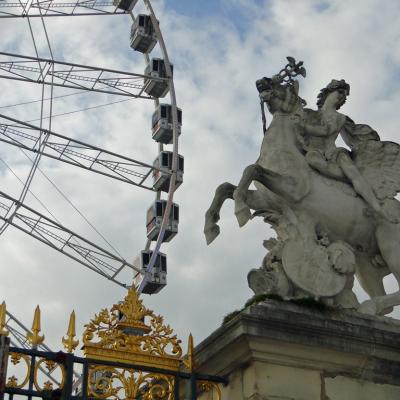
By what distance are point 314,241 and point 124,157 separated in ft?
45.3

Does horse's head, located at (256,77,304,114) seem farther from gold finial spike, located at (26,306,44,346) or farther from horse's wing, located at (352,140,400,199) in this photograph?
gold finial spike, located at (26,306,44,346)

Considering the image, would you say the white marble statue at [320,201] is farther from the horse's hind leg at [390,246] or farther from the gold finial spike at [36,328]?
the gold finial spike at [36,328]

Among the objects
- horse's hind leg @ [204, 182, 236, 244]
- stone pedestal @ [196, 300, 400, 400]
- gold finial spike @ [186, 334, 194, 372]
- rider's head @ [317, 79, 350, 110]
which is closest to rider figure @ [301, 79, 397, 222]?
rider's head @ [317, 79, 350, 110]

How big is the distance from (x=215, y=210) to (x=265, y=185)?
482mm

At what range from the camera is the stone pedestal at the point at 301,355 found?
720 cm

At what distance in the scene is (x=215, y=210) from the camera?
8.58m

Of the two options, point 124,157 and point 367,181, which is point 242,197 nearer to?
point 367,181

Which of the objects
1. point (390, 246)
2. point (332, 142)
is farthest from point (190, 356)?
point (332, 142)

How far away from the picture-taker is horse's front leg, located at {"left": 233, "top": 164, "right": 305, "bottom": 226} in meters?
8.27

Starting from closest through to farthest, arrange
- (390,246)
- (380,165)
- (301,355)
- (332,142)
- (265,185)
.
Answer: (301,355) → (265,185) → (390,246) → (332,142) → (380,165)

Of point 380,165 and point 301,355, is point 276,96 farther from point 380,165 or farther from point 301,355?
point 301,355

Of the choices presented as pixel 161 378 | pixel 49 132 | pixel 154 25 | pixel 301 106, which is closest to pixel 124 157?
pixel 49 132

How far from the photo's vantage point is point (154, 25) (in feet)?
78.4

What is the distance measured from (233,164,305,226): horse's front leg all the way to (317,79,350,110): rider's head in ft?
4.27
